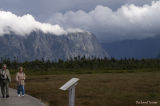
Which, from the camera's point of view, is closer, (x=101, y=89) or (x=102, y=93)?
(x=102, y=93)

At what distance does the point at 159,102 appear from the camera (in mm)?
20109

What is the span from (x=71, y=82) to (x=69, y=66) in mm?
125888

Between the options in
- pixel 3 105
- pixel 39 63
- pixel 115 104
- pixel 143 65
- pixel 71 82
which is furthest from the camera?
pixel 39 63

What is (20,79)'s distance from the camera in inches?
827

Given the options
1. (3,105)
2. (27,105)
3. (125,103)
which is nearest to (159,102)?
(125,103)

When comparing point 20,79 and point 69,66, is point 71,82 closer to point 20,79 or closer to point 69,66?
point 20,79

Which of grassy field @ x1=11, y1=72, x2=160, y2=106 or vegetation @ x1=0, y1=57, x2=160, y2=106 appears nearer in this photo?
grassy field @ x1=11, y1=72, x2=160, y2=106

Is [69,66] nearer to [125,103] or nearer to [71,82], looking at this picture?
[125,103]

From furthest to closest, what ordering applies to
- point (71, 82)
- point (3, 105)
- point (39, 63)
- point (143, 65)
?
1. point (39, 63)
2. point (143, 65)
3. point (3, 105)
4. point (71, 82)

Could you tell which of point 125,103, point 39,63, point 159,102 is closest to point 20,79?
point 125,103

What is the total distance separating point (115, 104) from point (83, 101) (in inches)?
103

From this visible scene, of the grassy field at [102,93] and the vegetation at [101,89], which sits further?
the vegetation at [101,89]

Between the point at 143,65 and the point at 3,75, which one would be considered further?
the point at 143,65

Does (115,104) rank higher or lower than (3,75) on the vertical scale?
lower
